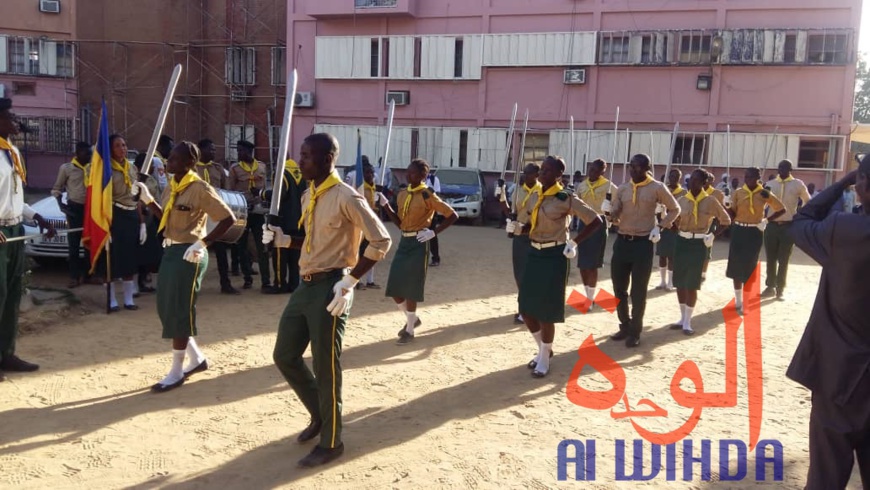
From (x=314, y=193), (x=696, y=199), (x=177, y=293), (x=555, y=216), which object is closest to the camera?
(x=314, y=193)

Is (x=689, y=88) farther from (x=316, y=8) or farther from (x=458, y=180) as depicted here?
(x=316, y=8)

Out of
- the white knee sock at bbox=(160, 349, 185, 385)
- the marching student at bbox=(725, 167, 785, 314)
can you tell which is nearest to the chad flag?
the white knee sock at bbox=(160, 349, 185, 385)

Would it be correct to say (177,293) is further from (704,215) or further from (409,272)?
Result: (704,215)

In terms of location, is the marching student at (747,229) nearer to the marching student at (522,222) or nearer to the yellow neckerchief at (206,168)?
the marching student at (522,222)

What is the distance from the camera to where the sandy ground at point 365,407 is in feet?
13.6

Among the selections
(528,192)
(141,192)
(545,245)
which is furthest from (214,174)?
(545,245)

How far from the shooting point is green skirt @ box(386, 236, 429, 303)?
723cm

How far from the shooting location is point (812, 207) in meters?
3.30

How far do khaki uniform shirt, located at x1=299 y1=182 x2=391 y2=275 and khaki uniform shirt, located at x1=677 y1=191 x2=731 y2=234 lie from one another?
547 centimetres

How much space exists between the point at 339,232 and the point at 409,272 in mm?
3043

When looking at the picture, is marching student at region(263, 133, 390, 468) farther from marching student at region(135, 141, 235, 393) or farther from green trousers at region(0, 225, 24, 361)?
green trousers at region(0, 225, 24, 361)

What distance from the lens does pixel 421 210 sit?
7293 mm

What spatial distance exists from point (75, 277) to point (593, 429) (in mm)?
7287

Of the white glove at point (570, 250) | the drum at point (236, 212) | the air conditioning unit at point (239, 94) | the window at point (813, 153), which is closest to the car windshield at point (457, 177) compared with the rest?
the window at point (813, 153)
